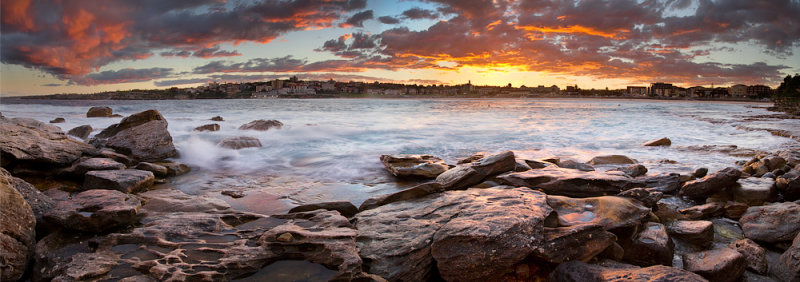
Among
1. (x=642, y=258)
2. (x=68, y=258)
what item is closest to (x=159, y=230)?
(x=68, y=258)

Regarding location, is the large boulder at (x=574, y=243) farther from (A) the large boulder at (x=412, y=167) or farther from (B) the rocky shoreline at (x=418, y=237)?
(A) the large boulder at (x=412, y=167)

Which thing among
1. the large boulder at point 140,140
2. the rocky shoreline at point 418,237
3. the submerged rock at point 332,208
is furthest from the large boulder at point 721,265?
the large boulder at point 140,140

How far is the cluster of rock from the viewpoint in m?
3.13

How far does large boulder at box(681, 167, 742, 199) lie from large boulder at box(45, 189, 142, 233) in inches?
304

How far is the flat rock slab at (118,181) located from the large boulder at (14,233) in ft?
7.67

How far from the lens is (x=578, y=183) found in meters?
5.50

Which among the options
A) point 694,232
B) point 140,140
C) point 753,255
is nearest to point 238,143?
point 140,140

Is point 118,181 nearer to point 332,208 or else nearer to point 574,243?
point 332,208

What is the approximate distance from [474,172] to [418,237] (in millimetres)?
2925

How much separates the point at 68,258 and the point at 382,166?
6.40 metres

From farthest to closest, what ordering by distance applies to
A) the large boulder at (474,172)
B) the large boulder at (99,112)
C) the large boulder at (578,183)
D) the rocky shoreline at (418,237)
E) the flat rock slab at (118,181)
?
the large boulder at (99,112)
the large boulder at (474,172)
the flat rock slab at (118,181)
the large boulder at (578,183)
the rocky shoreline at (418,237)

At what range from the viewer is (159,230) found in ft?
11.8

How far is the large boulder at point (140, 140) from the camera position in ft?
28.6

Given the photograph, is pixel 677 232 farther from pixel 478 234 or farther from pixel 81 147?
pixel 81 147
